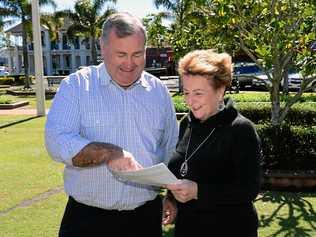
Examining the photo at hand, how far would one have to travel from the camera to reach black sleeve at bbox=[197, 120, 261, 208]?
252 centimetres

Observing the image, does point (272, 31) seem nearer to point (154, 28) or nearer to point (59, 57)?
point (154, 28)

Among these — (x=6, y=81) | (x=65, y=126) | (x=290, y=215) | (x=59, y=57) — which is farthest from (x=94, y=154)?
(x=59, y=57)

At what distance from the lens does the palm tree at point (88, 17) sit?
3772 cm

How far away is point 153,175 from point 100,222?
63 centimetres

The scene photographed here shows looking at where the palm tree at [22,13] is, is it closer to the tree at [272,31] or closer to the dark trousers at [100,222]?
the tree at [272,31]

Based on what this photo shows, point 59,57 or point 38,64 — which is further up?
point 38,64

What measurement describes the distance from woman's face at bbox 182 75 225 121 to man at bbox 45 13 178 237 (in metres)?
0.29

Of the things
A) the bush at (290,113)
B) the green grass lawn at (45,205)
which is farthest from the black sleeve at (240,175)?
the bush at (290,113)

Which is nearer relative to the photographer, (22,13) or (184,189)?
(184,189)

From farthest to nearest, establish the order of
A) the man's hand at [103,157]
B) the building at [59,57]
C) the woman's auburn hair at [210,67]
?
the building at [59,57], the woman's auburn hair at [210,67], the man's hand at [103,157]

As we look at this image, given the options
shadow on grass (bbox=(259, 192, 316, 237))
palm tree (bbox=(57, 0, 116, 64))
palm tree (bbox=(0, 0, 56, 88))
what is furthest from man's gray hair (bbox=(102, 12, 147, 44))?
palm tree (bbox=(57, 0, 116, 64))

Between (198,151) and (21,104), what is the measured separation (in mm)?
19667

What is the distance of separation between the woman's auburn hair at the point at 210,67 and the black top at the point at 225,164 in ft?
0.55

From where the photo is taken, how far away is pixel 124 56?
2674 mm
